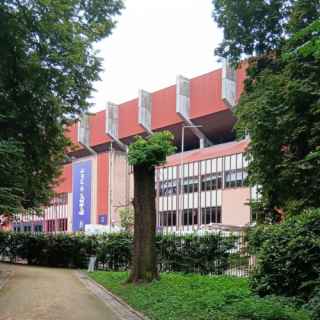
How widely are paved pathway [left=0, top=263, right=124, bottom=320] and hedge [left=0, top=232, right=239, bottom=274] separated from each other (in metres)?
7.60

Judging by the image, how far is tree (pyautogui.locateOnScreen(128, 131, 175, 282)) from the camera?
1970cm

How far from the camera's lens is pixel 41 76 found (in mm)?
19719

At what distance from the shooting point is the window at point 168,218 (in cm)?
8144

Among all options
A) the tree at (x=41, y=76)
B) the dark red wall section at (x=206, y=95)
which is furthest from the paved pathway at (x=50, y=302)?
the dark red wall section at (x=206, y=95)

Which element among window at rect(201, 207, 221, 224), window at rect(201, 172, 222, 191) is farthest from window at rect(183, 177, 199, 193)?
window at rect(201, 207, 221, 224)

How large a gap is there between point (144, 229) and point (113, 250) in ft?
39.9

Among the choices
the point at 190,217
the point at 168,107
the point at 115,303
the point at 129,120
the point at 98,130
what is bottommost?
the point at 115,303

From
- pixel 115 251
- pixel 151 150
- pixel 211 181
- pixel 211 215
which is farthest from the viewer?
pixel 211 181

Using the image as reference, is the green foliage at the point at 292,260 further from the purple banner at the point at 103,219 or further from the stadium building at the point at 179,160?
the purple banner at the point at 103,219

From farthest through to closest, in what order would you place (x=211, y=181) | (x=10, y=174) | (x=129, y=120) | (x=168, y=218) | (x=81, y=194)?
(x=81, y=194), (x=129, y=120), (x=168, y=218), (x=211, y=181), (x=10, y=174)

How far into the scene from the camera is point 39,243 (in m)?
36.2

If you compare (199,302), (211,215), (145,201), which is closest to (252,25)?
(145,201)

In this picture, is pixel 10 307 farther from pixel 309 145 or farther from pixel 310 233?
pixel 309 145

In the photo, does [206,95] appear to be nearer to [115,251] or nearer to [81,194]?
[81,194]
